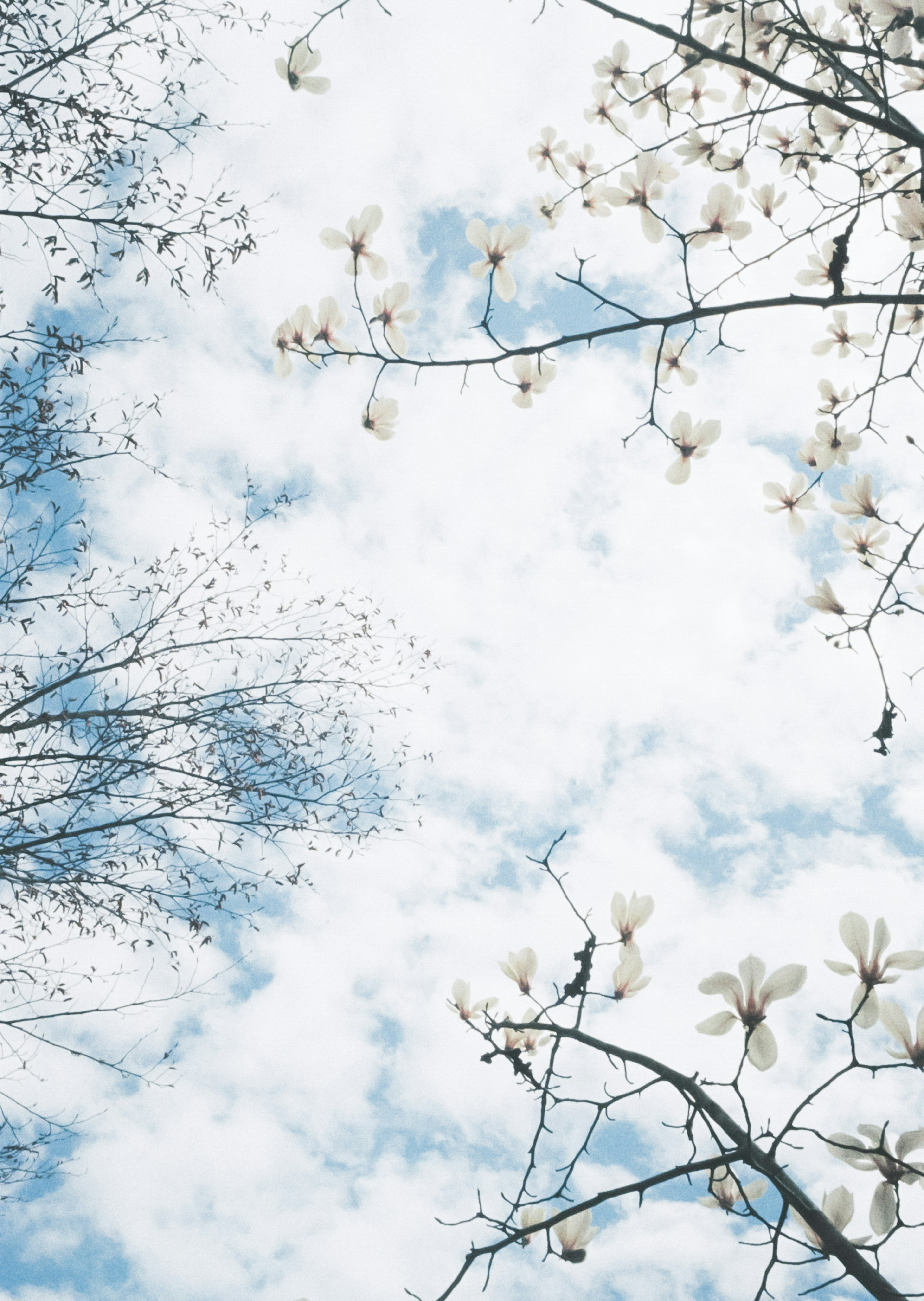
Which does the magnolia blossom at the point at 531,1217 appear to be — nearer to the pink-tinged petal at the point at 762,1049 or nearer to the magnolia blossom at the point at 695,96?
the pink-tinged petal at the point at 762,1049

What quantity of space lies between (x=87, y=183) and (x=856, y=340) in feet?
9.76

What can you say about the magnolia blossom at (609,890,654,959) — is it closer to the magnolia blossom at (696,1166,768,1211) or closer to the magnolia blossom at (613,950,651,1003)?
the magnolia blossom at (613,950,651,1003)

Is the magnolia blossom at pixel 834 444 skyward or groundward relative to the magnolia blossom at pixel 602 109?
groundward

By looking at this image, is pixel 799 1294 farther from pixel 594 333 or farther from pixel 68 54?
pixel 68 54

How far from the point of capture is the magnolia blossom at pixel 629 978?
1.33 m

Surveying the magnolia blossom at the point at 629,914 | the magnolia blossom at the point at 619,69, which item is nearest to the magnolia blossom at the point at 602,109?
the magnolia blossom at the point at 619,69

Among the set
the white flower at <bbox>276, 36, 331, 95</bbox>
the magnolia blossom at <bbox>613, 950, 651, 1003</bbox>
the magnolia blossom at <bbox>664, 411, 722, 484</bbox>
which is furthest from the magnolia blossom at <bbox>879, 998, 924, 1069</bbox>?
the white flower at <bbox>276, 36, 331, 95</bbox>

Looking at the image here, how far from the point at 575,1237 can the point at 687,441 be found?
1.58 m

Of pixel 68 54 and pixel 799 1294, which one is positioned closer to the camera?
pixel 799 1294

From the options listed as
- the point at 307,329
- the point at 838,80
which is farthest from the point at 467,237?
the point at 838,80

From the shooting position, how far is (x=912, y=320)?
2230mm

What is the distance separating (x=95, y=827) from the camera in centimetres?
337

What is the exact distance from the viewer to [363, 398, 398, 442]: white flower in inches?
66.4

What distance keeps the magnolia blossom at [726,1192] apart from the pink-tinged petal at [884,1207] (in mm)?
174
